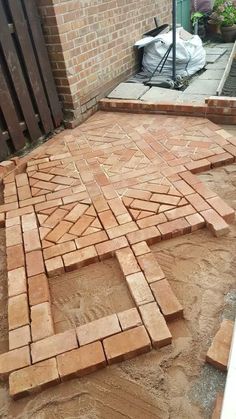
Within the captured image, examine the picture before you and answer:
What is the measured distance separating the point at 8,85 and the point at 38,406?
3.39m

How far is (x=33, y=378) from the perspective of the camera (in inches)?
64.6

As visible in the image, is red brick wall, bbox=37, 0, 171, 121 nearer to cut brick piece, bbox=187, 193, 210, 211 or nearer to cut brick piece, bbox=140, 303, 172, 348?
cut brick piece, bbox=187, 193, 210, 211

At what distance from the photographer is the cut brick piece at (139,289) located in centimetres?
192

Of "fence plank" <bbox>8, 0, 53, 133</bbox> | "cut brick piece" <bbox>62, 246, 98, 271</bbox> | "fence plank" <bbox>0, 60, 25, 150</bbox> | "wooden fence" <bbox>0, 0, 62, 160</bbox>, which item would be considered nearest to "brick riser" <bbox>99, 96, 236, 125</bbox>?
"wooden fence" <bbox>0, 0, 62, 160</bbox>

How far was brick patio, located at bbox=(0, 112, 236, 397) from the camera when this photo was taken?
174 centimetres

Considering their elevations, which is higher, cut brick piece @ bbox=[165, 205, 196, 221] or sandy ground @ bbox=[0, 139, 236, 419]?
cut brick piece @ bbox=[165, 205, 196, 221]

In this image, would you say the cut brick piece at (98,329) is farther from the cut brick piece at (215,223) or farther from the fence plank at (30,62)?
the fence plank at (30,62)

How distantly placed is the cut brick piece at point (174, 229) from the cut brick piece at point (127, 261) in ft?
1.05

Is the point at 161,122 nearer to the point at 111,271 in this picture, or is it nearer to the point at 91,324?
the point at 111,271

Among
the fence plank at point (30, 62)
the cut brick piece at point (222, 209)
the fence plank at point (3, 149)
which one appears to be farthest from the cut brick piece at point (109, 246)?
the fence plank at point (30, 62)

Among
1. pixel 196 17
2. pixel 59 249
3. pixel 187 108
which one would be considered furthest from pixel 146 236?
pixel 196 17

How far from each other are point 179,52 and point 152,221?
423cm

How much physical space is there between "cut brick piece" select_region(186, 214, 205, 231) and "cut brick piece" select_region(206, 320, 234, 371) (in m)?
0.87

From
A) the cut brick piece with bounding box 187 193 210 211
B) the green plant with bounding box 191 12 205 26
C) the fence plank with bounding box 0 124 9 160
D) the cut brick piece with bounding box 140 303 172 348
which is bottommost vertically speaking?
the cut brick piece with bounding box 187 193 210 211
